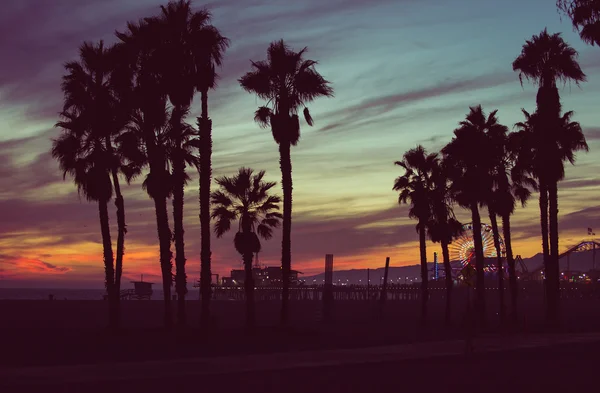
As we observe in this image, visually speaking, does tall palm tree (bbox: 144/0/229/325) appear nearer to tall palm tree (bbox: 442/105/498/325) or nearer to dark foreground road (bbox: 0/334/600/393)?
dark foreground road (bbox: 0/334/600/393)

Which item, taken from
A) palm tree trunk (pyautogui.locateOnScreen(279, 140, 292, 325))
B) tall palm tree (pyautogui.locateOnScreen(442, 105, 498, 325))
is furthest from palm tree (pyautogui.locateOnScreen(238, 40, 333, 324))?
tall palm tree (pyautogui.locateOnScreen(442, 105, 498, 325))

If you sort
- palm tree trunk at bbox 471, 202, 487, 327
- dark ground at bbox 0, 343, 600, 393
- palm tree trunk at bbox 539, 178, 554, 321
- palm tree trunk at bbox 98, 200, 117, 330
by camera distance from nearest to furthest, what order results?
dark ground at bbox 0, 343, 600, 393, palm tree trunk at bbox 98, 200, 117, 330, palm tree trunk at bbox 539, 178, 554, 321, palm tree trunk at bbox 471, 202, 487, 327

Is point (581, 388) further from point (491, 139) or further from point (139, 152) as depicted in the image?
point (491, 139)

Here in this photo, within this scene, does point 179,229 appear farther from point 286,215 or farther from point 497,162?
point 497,162

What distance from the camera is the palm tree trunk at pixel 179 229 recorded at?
A: 33.1 metres

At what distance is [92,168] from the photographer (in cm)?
3506

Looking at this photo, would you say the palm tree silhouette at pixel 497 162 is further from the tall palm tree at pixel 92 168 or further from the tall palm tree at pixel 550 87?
the tall palm tree at pixel 92 168

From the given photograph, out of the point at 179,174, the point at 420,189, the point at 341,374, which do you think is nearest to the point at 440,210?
the point at 420,189

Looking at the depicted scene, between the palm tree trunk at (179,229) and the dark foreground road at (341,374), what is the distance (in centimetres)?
1047

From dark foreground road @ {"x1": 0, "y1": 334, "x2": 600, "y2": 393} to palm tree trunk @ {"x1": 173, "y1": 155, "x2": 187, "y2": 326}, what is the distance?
34.4 ft

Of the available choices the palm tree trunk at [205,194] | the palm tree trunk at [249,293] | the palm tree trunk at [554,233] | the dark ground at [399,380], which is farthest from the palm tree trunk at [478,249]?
the dark ground at [399,380]

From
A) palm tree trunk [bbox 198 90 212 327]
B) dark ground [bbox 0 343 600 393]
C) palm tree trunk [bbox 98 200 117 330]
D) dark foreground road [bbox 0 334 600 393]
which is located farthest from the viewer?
palm tree trunk [bbox 98 200 117 330]

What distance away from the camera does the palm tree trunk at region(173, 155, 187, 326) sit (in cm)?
3309

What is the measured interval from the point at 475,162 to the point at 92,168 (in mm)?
21297
